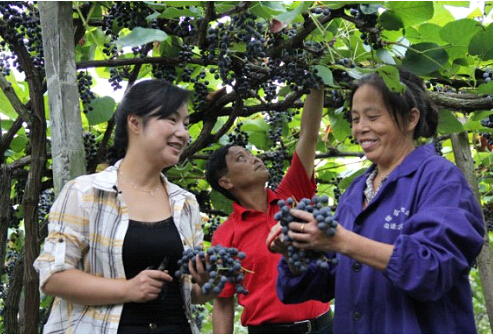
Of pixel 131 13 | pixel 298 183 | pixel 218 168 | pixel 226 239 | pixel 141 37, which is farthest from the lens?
pixel 218 168

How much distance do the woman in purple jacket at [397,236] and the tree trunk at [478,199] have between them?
54.8 inches

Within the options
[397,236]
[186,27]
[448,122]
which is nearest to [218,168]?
[186,27]

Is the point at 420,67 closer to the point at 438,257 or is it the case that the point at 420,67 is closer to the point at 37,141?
the point at 438,257

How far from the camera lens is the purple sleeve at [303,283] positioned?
2.24 m

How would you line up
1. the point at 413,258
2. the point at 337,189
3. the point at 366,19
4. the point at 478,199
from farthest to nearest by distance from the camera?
the point at 337,189
the point at 478,199
the point at 366,19
the point at 413,258

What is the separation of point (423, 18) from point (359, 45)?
0.35m

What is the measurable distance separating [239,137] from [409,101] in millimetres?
1597

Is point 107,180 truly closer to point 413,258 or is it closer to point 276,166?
point 413,258

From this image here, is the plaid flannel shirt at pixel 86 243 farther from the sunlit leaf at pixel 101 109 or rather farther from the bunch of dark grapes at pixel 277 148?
the bunch of dark grapes at pixel 277 148

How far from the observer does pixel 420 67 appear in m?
→ 2.83

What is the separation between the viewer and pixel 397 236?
79.0 inches

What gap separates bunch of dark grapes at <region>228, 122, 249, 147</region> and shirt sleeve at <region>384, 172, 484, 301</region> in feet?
6.13

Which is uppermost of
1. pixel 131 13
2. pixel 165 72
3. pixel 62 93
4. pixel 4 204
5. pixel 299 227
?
pixel 131 13

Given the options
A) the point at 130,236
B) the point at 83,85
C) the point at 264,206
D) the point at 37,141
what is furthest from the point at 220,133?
the point at 130,236
